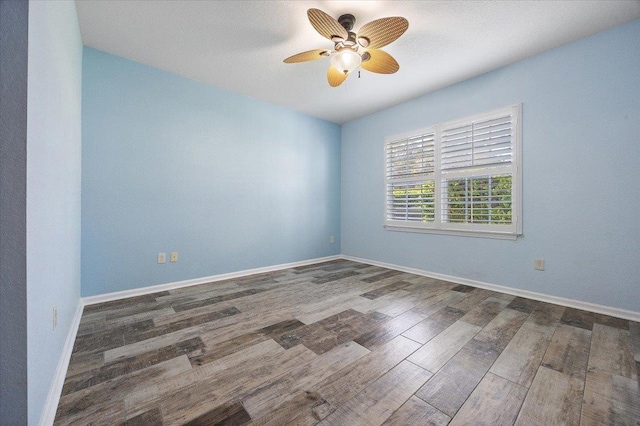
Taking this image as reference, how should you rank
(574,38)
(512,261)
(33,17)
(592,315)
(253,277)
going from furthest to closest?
(253,277) < (512,261) < (574,38) < (592,315) < (33,17)

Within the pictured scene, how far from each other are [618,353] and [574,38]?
2.63m

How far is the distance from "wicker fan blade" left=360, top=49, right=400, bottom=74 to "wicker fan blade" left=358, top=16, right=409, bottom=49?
0.10 metres

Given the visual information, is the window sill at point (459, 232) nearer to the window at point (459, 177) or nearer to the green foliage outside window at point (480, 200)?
the window at point (459, 177)

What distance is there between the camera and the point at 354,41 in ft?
6.71

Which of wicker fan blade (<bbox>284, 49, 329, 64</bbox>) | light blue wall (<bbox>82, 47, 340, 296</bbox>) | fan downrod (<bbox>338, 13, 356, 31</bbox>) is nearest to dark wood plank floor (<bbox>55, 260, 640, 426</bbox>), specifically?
light blue wall (<bbox>82, 47, 340, 296</bbox>)

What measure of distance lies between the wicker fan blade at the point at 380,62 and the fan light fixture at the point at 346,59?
156 millimetres

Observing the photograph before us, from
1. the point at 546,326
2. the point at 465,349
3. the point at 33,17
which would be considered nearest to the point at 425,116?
the point at 546,326

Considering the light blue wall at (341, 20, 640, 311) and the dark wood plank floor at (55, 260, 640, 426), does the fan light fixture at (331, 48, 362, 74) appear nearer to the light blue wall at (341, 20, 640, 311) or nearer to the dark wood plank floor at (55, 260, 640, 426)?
the light blue wall at (341, 20, 640, 311)

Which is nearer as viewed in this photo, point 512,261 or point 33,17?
point 33,17

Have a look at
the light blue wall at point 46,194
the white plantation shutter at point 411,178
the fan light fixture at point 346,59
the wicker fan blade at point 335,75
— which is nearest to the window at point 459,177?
the white plantation shutter at point 411,178

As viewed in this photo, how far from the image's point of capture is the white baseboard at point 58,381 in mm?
1053

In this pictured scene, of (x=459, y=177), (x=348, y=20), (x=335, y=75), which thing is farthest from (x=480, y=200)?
(x=348, y=20)

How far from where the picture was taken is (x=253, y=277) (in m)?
3.40
